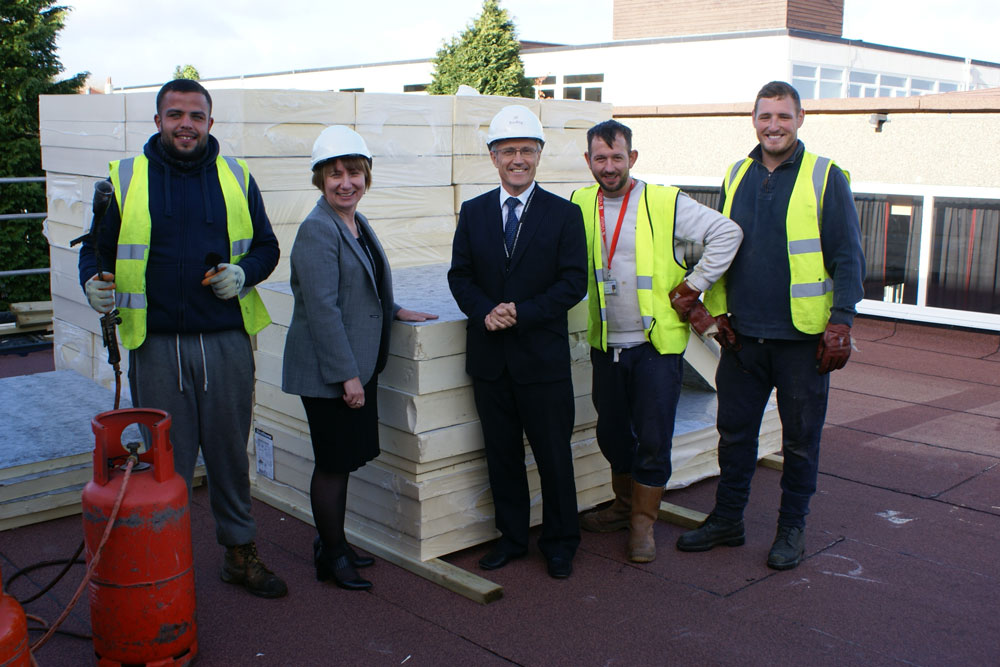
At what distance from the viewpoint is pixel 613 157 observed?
4.56m

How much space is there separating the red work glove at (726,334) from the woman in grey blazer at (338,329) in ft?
5.55

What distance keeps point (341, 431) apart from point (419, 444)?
46cm

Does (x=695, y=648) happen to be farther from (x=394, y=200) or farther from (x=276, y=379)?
(x=394, y=200)

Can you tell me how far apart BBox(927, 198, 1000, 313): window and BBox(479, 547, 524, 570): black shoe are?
885 centimetres

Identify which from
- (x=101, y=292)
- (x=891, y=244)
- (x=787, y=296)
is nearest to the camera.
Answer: (x=101, y=292)

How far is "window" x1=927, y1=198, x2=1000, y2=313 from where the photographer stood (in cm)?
1118

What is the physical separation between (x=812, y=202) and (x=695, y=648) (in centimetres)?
216

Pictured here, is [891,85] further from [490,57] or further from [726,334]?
[726,334]

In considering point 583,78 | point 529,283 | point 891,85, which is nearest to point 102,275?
point 529,283

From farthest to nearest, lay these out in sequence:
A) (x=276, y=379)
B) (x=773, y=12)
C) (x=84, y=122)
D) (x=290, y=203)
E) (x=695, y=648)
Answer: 1. (x=773, y=12)
2. (x=84, y=122)
3. (x=290, y=203)
4. (x=276, y=379)
5. (x=695, y=648)

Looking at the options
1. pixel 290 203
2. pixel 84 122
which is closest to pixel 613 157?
pixel 290 203

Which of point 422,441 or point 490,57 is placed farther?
point 490,57

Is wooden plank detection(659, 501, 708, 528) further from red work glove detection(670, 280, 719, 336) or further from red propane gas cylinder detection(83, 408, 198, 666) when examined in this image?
red propane gas cylinder detection(83, 408, 198, 666)

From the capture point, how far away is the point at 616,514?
525cm
